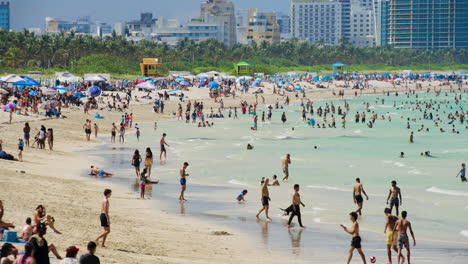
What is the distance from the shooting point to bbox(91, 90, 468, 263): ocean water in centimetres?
1828

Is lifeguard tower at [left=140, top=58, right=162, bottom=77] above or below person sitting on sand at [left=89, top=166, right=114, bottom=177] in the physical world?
above

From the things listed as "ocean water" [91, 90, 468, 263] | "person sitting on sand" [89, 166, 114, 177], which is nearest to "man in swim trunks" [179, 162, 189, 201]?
"ocean water" [91, 90, 468, 263]

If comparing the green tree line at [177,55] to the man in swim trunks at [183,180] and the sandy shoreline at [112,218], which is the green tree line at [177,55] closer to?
the sandy shoreline at [112,218]

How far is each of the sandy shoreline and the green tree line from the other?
5930 cm

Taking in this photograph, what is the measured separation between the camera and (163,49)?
126062mm

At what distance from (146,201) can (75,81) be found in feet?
156

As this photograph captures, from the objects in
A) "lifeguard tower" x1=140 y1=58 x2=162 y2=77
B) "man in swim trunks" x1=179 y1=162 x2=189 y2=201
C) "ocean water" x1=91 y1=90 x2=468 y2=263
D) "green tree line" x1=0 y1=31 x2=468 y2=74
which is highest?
"green tree line" x1=0 y1=31 x2=468 y2=74

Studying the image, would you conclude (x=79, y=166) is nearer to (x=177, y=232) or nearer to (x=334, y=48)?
(x=177, y=232)

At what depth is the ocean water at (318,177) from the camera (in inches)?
720

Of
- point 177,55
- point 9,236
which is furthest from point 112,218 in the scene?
point 177,55

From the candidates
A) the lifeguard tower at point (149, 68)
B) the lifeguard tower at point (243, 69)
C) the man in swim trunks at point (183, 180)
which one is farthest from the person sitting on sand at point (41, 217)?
the lifeguard tower at point (243, 69)

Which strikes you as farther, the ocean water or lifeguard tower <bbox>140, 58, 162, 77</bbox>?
lifeguard tower <bbox>140, 58, 162, 77</bbox>

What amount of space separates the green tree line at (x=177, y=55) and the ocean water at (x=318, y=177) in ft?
144

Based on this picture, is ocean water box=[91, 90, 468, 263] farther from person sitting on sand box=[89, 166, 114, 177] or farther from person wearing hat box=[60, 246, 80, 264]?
person wearing hat box=[60, 246, 80, 264]
